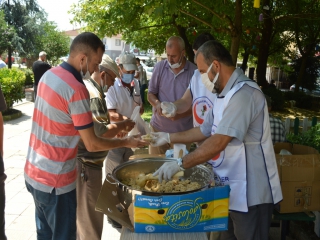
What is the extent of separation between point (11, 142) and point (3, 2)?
2867cm

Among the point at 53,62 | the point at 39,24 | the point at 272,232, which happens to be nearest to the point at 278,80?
the point at 53,62

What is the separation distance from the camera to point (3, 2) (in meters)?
32.8

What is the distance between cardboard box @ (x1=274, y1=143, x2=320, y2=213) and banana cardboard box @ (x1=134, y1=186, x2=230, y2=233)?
1.23 m

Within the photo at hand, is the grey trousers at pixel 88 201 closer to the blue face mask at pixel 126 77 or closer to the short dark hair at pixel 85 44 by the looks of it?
the short dark hair at pixel 85 44

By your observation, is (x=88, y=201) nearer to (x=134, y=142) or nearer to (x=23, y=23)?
(x=134, y=142)

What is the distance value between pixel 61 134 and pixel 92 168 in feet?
2.76

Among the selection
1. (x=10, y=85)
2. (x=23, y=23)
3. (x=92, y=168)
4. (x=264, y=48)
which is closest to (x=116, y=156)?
(x=92, y=168)

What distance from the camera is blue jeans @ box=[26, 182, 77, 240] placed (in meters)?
2.54

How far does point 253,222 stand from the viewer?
2465 millimetres

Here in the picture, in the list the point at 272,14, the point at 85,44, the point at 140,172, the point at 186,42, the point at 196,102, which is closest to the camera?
the point at 85,44

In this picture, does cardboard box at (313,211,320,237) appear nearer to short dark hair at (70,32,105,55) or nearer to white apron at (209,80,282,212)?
white apron at (209,80,282,212)

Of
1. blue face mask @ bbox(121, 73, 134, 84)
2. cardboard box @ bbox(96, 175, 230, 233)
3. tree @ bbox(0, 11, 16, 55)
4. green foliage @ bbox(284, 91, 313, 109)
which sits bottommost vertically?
green foliage @ bbox(284, 91, 313, 109)


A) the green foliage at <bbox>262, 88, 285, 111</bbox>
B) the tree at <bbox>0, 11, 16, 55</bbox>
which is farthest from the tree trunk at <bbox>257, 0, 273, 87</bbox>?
the tree at <bbox>0, 11, 16, 55</bbox>

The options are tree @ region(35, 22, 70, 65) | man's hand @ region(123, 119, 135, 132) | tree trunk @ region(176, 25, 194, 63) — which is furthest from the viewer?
tree @ region(35, 22, 70, 65)
